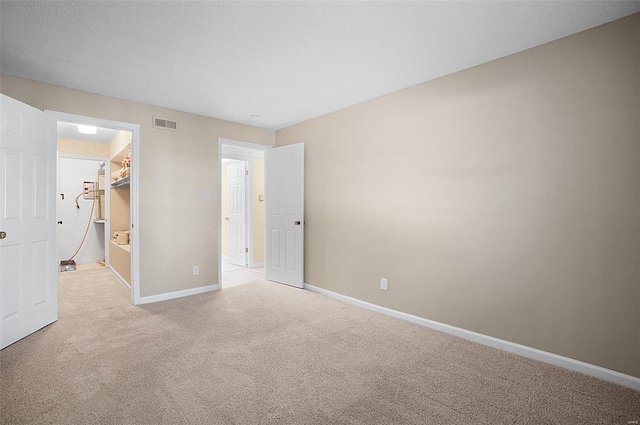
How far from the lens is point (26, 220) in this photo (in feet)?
9.51

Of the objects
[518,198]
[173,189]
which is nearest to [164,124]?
[173,189]

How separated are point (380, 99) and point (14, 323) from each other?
4102mm

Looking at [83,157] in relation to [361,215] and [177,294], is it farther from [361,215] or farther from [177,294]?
[361,215]

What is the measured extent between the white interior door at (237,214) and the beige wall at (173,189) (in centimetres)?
194

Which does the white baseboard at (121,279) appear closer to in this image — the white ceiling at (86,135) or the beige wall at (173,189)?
the beige wall at (173,189)

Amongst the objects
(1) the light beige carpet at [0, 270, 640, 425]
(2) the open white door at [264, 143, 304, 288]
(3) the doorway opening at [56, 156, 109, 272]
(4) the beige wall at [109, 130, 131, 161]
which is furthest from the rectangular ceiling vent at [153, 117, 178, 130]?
(3) the doorway opening at [56, 156, 109, 272]

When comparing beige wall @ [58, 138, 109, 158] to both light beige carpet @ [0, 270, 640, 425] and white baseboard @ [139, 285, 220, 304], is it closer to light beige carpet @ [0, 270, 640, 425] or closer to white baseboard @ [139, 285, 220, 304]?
white baseboard @ [139, 285, 220, 304]

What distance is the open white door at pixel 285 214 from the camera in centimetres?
462

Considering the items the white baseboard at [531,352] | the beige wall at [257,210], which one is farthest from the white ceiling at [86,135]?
the white baseboard at [531,352]

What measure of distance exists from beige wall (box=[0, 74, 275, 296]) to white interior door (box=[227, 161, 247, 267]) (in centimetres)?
194

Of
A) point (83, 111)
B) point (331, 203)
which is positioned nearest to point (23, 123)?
point (83, 111)

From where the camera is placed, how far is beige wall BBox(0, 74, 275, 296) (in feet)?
12.6

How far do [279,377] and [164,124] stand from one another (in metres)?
3.37

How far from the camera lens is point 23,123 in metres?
2.85
